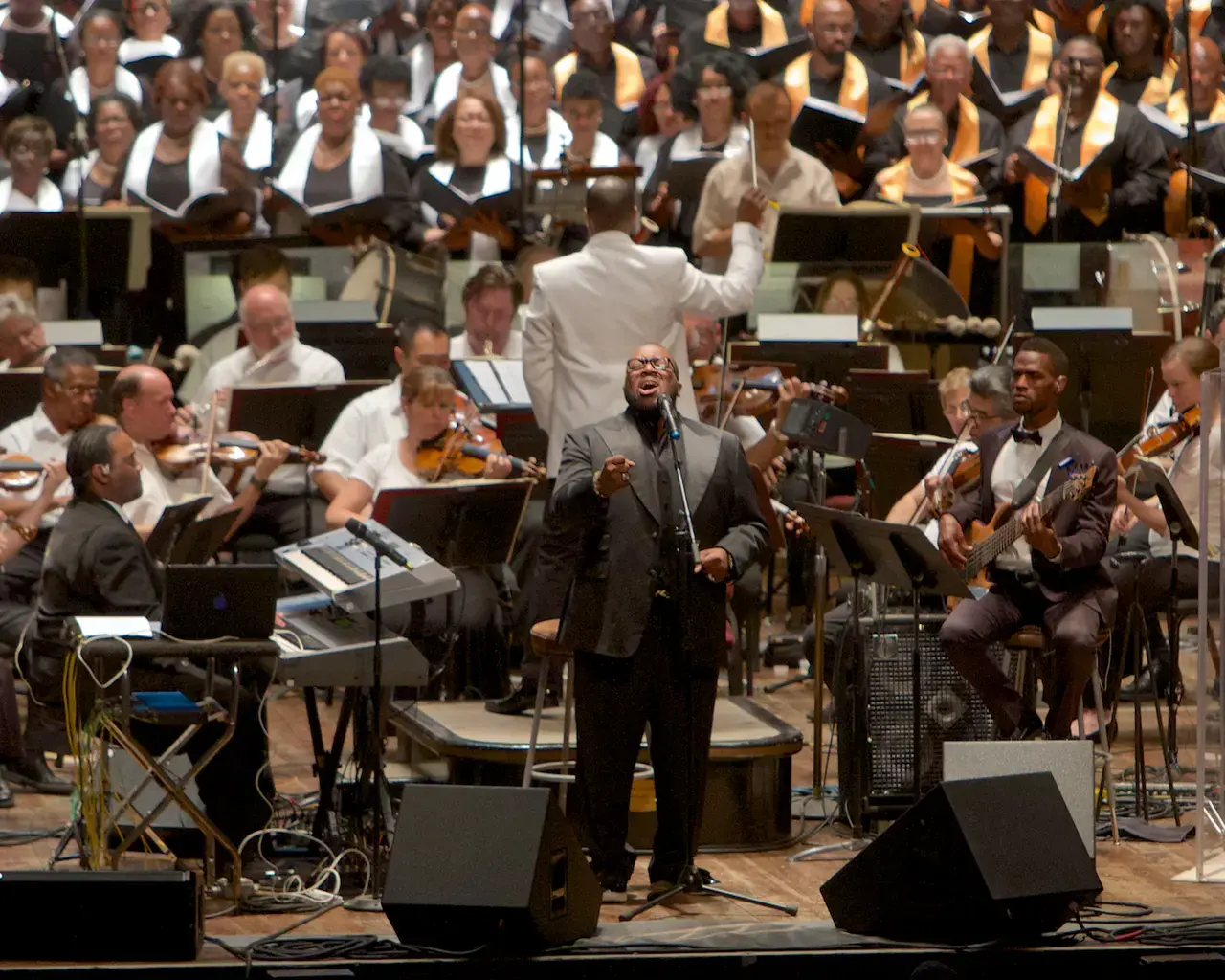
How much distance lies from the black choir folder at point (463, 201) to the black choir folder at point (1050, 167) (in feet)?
8.75

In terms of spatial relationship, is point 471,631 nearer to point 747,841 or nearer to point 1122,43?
point 747,841

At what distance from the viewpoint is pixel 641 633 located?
17.5 feet

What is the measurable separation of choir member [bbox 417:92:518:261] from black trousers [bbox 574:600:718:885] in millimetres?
5243

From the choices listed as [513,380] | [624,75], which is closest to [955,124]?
[624,75]

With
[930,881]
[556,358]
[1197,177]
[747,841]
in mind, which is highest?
[1197,177]

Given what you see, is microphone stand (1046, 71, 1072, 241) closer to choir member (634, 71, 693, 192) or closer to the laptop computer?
choir member (634, 71, 693, 192)

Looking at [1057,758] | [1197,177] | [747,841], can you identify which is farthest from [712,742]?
[1197,177]

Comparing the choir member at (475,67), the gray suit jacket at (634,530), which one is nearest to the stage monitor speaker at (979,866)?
the gray suit jacket at (634,530)

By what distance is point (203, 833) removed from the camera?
5.41m

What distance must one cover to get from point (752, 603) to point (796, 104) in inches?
172

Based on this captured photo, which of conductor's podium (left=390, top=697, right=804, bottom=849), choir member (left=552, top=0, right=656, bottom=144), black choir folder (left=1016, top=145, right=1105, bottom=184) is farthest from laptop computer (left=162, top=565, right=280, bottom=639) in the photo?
choir member (left=552, top=0, right=656, bottom=144)

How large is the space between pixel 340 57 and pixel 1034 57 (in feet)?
13.0

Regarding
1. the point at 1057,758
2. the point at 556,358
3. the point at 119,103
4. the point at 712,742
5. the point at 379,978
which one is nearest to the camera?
the point at 379,978

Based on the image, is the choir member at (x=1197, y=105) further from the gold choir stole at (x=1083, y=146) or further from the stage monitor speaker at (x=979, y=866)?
the stage monitor speaker at (x=979, y=866)
